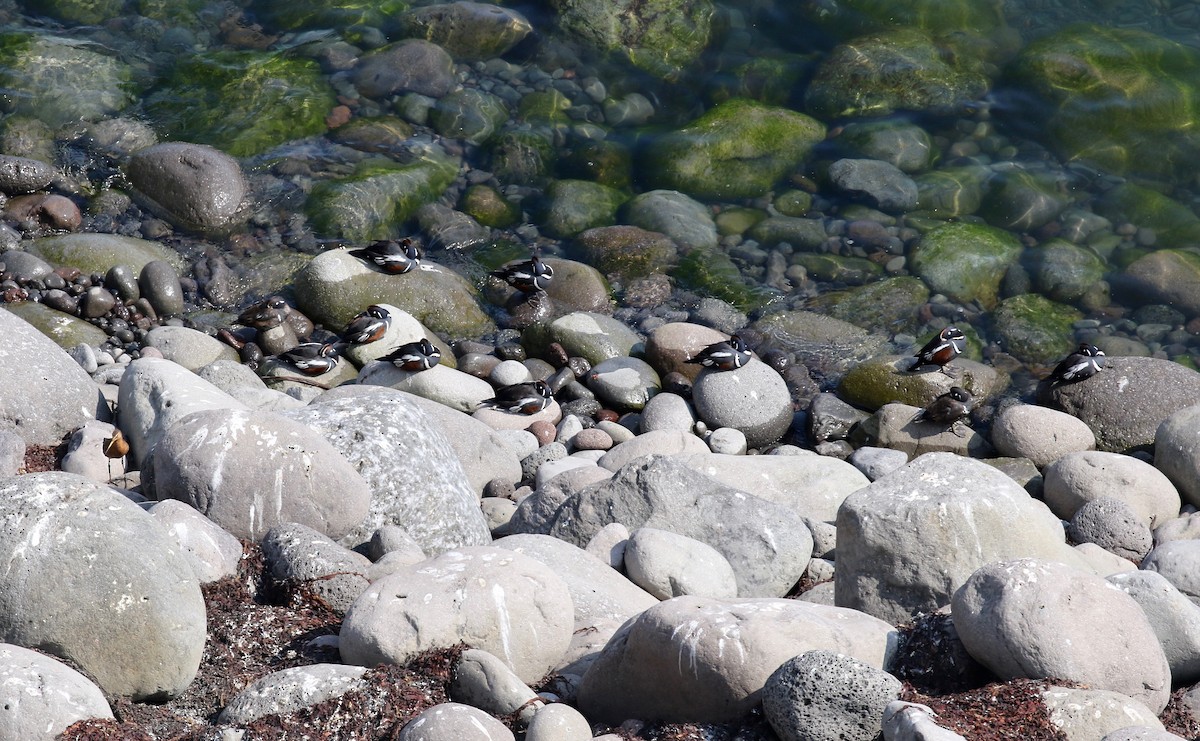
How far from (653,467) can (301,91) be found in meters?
9.73

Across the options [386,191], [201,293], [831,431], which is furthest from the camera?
[386,191]

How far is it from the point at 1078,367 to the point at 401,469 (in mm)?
7158

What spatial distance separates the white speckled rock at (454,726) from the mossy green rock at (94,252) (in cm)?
874

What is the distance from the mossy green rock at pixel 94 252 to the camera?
37.2 feet

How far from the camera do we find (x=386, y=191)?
13.1 m

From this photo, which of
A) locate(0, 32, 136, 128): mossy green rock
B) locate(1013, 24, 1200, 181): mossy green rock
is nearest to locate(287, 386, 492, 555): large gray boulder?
locate(0, 32, 136, 128): mossy green rock

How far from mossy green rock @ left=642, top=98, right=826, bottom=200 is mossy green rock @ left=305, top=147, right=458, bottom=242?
117 inches

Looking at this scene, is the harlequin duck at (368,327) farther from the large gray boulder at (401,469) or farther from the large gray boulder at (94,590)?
the large gray boulder at (94,590)

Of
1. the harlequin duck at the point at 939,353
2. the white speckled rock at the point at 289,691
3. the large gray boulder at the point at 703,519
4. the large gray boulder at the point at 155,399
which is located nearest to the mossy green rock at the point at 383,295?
the large gray boulder at the point at 155,399

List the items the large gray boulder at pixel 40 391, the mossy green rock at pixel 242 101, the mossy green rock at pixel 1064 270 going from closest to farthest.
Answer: the large gray boulder at pixel 40 391, the mossy green rock at pixel 1064 270, the mossy green rock at pixel 242 101

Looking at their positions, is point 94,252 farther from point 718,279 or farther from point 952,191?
point 952,191

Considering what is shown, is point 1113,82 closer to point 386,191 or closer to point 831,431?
point 831,431

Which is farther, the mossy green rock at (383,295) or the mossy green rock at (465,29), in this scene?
the mossy green rock at (465,29)

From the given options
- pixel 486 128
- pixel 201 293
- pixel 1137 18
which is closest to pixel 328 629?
pixel 201 293
